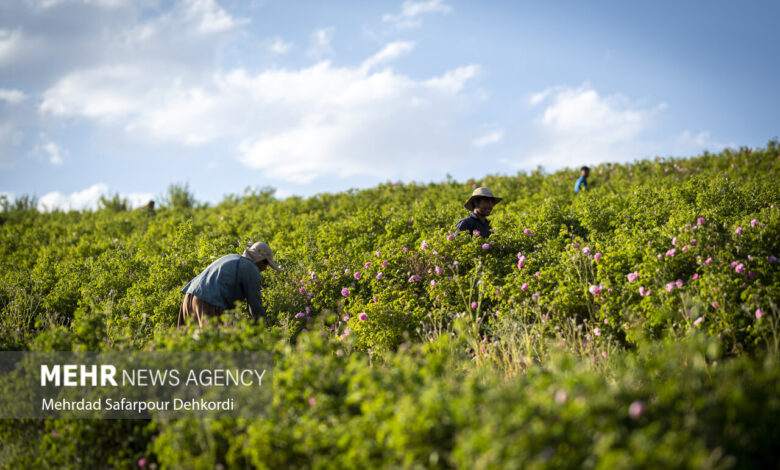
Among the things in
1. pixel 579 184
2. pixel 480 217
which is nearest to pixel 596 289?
pixel 480 217

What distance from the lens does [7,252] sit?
1172 cm

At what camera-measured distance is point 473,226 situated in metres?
6.39

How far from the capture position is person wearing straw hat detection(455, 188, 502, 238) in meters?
6.37

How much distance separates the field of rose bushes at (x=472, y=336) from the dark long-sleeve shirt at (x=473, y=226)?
24 centimetres

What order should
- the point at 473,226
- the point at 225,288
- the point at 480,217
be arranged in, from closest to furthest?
the point at 225,288, the point at 473,226, the point at 480,217

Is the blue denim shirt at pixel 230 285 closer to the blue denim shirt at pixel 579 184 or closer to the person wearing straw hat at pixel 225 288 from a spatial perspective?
the person wearing straw hat at pixel 225 288

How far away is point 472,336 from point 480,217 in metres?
2.32

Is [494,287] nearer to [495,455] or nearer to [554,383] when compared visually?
[554,383]

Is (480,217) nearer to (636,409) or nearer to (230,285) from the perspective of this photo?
(230,285)

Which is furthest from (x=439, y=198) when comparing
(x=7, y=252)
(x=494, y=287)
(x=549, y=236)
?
(x=7, y=252)

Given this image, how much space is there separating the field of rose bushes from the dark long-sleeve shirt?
0.24 metres

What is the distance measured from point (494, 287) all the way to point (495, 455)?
350cm

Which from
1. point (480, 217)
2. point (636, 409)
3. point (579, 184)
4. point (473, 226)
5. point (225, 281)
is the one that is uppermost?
point (579, 184)

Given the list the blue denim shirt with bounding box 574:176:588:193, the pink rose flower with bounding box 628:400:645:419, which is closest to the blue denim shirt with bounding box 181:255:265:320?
the pink rose flower with bounding box 628:400:645:419
